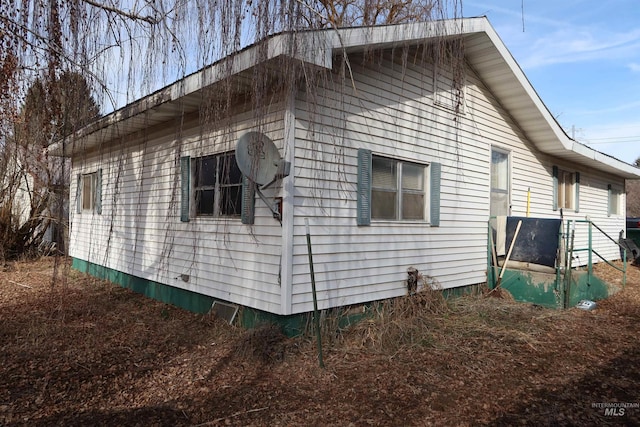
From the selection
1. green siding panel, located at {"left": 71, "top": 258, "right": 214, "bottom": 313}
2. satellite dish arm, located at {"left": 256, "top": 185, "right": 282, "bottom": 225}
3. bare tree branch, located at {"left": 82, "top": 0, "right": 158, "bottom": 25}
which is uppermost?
bare tree branch, located at {"left": 82, "top": 0, "right": 158, "bottom": 25}

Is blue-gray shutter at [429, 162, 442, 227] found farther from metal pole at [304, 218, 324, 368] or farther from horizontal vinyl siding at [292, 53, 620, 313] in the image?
metal pole at [304, 218, 324, 368]

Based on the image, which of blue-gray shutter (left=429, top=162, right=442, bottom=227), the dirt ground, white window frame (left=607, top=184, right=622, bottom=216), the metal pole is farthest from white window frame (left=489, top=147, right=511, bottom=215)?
white window frame (left=607, top=184, right=622, bottom=216)

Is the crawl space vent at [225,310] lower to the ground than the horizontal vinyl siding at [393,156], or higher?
lower

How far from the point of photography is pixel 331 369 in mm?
4199

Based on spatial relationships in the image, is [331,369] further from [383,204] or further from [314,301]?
[383,204]

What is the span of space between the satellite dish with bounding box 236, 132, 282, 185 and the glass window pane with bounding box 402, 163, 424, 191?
7.64ft


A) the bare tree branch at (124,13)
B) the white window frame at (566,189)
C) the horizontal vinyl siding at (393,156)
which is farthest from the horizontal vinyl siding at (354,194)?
the white window frame at (566,189)

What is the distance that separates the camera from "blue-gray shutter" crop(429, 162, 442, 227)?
6.39m

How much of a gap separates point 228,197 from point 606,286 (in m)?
7.08

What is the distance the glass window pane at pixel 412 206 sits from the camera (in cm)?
609

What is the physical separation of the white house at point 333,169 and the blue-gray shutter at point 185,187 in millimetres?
23

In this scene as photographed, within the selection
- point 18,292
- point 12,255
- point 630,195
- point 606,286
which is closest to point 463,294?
point 606,286

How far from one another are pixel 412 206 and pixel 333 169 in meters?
1.72

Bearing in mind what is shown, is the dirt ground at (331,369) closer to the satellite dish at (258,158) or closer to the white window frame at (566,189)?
the satellite dish at (258,158)
